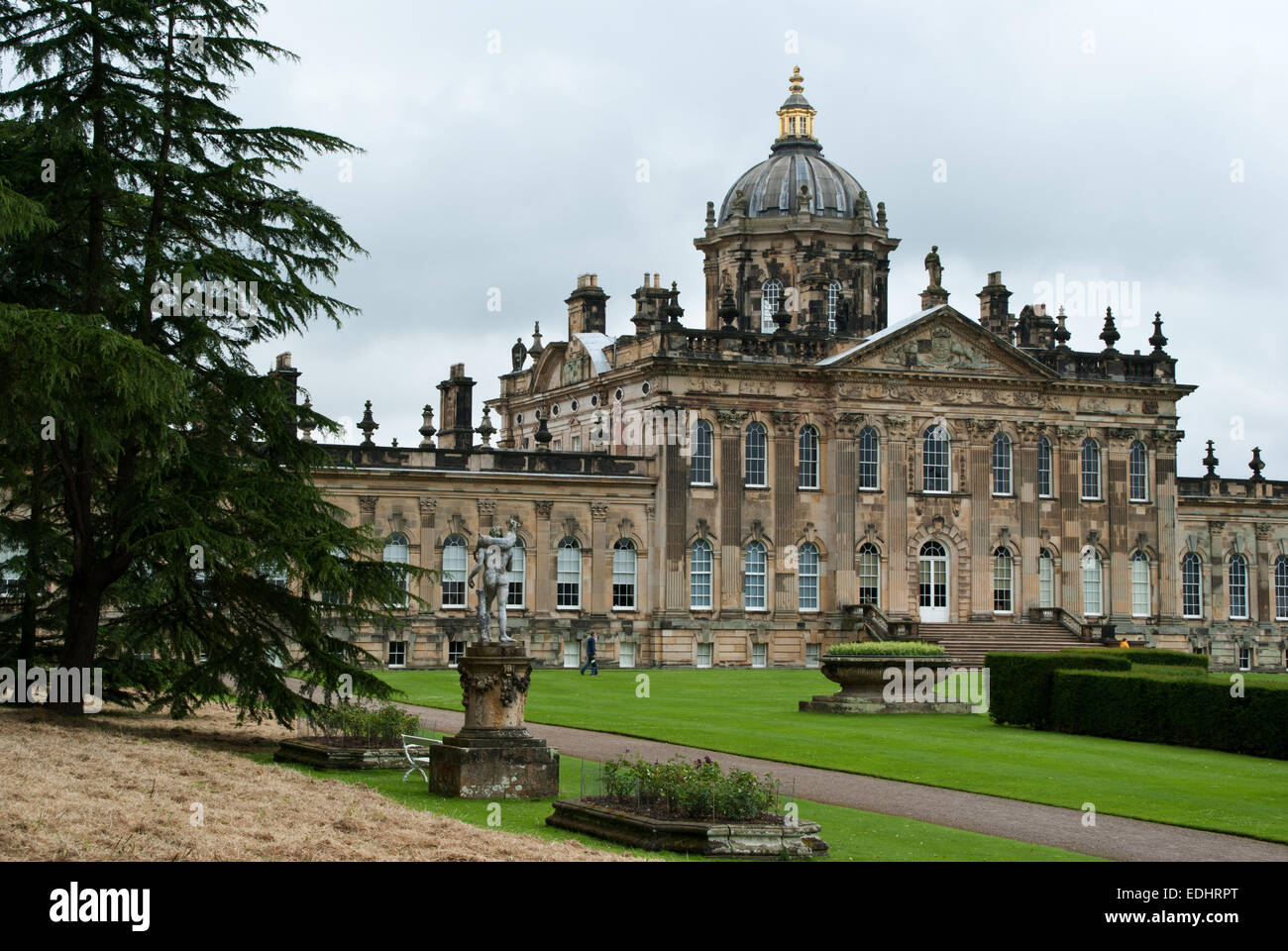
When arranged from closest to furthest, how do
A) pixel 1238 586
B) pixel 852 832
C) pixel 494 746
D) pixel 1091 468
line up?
pixel 852 832 < pixel 494 746 < pixel 1091 468 < pixel 1238 586

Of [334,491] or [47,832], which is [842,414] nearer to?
[334,491]

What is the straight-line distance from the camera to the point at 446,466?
172ft

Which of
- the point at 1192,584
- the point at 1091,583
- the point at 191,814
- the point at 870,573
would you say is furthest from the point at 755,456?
the point at 191,814

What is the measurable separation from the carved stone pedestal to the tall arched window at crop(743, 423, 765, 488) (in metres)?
33.9

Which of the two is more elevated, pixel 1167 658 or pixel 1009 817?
pixel 1167 658

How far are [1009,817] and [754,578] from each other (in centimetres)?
3517

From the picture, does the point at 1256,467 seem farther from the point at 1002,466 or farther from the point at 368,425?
the point at 368,425

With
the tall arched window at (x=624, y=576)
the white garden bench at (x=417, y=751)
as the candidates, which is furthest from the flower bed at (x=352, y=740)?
the tall arched window at (x=624, y=576)

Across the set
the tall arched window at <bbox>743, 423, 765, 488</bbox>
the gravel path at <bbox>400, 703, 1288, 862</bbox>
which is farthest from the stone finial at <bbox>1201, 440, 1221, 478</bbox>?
the gravel path at <bbox>400, 703, 1288, 862</bbox>

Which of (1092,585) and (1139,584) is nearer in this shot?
(1092,585)

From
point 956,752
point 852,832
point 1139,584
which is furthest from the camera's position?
point 1139,584

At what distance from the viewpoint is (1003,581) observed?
5697cm

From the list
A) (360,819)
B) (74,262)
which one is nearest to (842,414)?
(74,262)

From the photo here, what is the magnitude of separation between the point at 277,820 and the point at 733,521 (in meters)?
38.2
